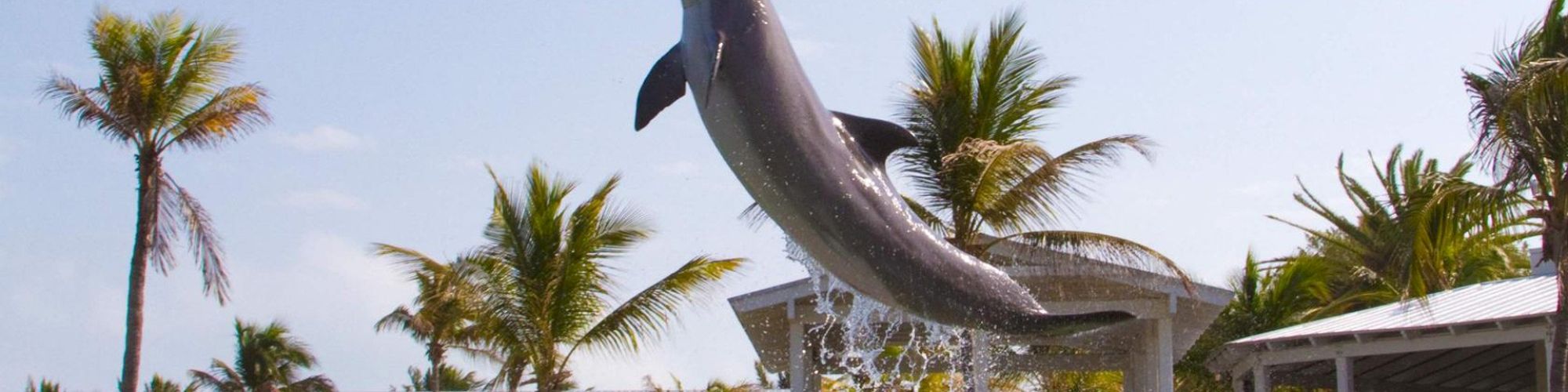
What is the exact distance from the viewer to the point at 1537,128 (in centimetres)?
1508

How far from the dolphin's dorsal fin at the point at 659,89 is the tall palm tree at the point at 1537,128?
10.5 meters

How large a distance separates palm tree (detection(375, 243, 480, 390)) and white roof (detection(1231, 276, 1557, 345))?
9.65 m

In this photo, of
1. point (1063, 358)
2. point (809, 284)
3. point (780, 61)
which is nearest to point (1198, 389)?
point (1063, 358)

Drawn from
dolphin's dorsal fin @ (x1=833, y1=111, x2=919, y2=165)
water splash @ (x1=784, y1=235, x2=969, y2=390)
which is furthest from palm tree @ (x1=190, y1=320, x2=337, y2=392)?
dolphin's dorsal fin @ (x1=833, y1=111, x2=919, y2=165)

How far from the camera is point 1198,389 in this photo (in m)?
35.1

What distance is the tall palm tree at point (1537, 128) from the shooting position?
14805mm

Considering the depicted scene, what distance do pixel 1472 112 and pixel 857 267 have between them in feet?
37.4

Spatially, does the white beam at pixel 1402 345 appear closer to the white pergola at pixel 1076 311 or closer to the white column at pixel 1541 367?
the white pergola at pixel 1076 311

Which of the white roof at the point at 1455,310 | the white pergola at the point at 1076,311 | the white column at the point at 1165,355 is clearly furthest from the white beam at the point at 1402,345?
the white column at the point at 1165,355

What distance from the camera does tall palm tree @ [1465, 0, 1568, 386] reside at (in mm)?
14805

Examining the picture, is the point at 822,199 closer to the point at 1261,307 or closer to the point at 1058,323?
the point at 1058,323

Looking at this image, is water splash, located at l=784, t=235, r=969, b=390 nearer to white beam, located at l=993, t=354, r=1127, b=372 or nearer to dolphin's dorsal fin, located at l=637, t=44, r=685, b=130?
white beam, located at l=993, t=354, r=1127, b=372

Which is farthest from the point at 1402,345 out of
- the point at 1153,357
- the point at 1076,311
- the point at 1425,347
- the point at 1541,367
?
the point at 1076,311

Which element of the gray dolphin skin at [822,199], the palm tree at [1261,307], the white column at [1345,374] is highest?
the palm tree at [1261,307]
